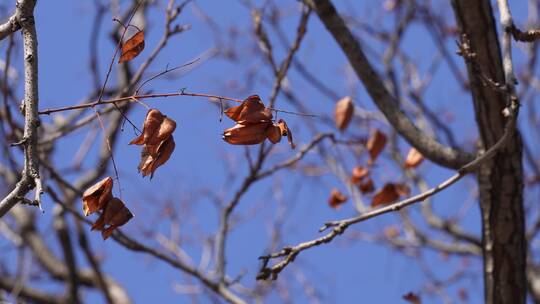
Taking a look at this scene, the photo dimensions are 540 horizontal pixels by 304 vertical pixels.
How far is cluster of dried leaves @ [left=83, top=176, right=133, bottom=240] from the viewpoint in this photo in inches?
63.4

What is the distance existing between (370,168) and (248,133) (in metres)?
1.65

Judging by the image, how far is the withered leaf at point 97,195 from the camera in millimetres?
1638

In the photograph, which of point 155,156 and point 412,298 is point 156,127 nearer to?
A: point 155,156

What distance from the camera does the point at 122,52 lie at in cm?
166

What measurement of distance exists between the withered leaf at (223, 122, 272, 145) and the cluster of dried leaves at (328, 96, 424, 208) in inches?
52.0

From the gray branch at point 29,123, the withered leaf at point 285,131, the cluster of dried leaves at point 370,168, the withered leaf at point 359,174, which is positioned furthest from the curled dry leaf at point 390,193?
the gray branch at point 29,123

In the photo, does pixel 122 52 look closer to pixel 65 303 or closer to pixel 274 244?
pixel 65 303

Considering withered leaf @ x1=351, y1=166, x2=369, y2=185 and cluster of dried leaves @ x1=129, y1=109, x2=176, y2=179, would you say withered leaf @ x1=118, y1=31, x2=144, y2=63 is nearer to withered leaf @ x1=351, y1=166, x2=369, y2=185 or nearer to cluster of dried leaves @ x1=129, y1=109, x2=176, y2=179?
cluster of dried leaves @ x1=129, y1=109, x2=176, y2=179

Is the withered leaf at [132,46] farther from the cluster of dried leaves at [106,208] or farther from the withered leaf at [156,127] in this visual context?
the cluster of dried leaves at [106,208]

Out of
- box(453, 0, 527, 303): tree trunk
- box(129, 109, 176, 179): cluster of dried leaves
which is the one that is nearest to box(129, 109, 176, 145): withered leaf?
box(129, 109, 176, 179): cluster of dried leaves

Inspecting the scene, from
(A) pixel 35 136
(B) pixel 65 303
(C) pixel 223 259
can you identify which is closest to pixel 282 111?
(A) pixel 35 136

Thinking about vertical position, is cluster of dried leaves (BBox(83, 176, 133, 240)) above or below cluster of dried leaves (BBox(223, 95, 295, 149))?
below

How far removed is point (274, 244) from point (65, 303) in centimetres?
171

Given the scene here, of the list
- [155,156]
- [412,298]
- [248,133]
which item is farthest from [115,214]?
[412,298]
